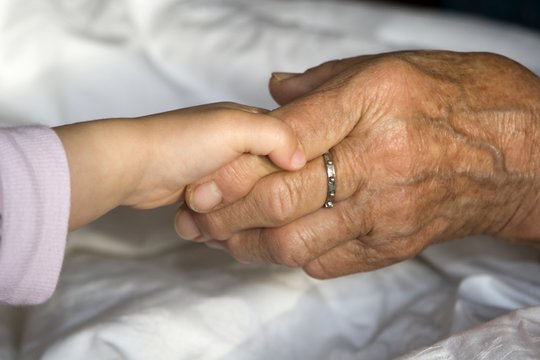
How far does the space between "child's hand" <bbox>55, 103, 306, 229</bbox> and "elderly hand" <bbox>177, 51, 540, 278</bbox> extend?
1.2 inches

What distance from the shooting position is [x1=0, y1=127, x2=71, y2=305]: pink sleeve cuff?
2.77ft

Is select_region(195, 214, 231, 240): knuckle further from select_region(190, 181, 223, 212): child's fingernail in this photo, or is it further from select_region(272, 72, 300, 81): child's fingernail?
select_region(272, 72, 300, 81): child's fingernail

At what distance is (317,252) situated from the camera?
1.09 metres

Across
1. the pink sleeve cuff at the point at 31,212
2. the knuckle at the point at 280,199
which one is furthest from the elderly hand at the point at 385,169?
the pink sleeve cuff at the point at 31,212

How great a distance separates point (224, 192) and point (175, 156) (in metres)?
0.08

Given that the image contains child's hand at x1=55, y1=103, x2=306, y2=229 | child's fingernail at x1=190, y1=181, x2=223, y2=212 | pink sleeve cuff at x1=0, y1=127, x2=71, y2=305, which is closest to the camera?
pink sleeve cuff at x1=0, y1=127, x2=71, y2=305

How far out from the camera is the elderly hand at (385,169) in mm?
1046

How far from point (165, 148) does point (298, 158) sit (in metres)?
0.16

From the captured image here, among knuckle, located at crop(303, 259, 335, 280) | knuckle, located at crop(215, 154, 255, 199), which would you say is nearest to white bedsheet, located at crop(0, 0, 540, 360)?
knuckle, located at crop(303, 259, 335, 280)

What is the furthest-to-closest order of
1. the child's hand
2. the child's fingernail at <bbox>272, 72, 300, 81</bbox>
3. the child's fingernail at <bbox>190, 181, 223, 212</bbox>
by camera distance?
the child's fingernail at <bbox>272, 72, 300, 81</bbox>, the child's fingernail at <bbox>190, 181, 223, 212</bbox>, the child's hand

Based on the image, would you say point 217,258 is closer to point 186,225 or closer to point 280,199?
point 186,225

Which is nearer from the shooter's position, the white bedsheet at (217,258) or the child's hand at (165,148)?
the child's hand at (165,148)

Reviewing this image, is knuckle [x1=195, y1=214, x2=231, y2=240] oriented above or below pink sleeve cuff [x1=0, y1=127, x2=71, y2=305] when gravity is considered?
below

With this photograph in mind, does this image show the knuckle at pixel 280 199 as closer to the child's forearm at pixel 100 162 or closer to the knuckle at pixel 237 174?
the knuckle at pixel 237 174
